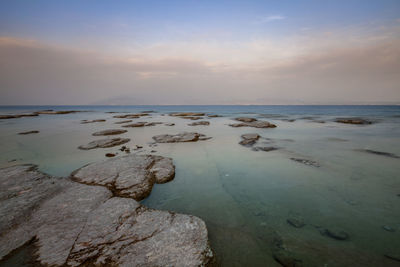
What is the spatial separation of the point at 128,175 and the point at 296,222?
4692mm

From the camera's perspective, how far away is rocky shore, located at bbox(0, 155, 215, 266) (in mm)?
2326

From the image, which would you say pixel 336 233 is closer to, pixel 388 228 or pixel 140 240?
pixel 388 228

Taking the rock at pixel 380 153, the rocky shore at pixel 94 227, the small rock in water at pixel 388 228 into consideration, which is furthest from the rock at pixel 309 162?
the rocky shore at pixel 94 227

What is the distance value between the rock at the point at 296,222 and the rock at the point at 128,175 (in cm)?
352

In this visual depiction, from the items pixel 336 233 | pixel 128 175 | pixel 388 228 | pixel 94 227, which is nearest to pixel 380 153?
pixel 388 228

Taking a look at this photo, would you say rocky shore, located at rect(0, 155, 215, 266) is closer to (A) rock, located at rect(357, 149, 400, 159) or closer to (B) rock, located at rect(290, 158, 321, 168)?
(B) rock, located at rect(290, 158, 321, 168)

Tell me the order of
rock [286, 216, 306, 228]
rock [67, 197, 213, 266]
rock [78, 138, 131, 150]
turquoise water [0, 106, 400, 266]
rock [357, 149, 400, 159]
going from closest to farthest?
rock [67, 197, 213, 266], turquoise water [0, 106, 400, 266], rock [286, 216, 306, 228], rock [357, 149, 400, 159], rock [78, 138, 131, 150]

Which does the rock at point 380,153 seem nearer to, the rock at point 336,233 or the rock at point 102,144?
the rock at point 336,233

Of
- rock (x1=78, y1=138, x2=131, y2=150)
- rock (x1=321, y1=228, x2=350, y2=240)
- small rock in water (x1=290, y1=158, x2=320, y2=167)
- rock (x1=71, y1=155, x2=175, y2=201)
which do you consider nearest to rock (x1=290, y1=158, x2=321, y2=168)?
small rock in water (x1=290, y1=158, x2=320, y2=167)

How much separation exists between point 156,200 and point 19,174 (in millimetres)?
4788

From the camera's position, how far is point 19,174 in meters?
5.07

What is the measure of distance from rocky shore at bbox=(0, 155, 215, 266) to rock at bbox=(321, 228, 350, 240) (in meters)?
2.36

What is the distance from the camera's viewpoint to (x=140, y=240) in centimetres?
260

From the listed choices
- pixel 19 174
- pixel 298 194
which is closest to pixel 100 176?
pixel 19 174
